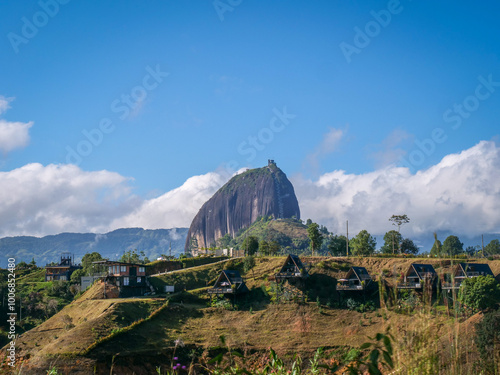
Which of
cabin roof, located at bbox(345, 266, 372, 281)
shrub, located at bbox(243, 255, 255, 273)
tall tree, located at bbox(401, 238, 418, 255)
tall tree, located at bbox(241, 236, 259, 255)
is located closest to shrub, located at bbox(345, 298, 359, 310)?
cabin roof, located at bbox(345, 266, 372, 281)

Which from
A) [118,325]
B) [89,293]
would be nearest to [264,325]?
[118,325]

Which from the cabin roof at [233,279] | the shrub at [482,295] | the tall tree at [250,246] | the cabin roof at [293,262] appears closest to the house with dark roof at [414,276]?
the shrub at [482,295]

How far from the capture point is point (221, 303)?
203 ft

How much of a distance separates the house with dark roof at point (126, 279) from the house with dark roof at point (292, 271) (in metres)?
20.2

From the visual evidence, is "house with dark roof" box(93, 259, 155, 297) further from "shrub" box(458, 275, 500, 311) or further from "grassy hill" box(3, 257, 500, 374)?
"shrub" box(458, 275, 500, 311)

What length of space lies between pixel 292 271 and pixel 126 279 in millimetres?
25056

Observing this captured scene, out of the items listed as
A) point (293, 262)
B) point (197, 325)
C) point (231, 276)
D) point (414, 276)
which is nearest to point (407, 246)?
point (414, 276)

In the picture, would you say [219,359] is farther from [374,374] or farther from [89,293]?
[89,293]

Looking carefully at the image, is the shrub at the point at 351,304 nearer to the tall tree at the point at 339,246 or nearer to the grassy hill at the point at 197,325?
the grassy hill at the point at 197,325

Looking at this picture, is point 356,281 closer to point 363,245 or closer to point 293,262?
point 293,262

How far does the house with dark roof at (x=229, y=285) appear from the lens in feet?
Answer: 206

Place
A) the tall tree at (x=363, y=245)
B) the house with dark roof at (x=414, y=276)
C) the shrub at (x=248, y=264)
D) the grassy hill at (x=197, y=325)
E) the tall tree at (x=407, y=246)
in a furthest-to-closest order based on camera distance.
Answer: the tall tree at (x=407, y=246) < the tall tree at (x=363, y=245) < the shrub at (x=248, y=264) < the house with dark roof at (x=414, y=276) < the grassy hill at (x=197, y=325)

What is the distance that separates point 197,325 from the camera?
54562 mm

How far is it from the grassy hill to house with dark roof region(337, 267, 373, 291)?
5.50 ft
